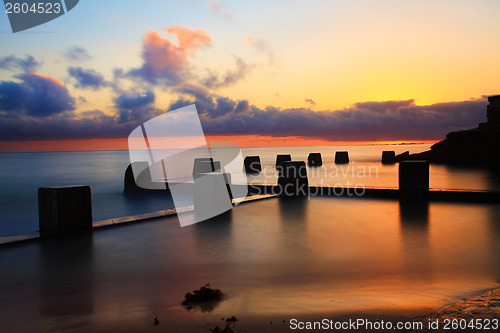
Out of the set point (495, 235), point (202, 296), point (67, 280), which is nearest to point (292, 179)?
point (495, 235)

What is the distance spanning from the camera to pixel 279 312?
3.23 meters

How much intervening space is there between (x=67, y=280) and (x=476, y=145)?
129 ft

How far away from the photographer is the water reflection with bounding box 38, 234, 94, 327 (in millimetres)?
3520

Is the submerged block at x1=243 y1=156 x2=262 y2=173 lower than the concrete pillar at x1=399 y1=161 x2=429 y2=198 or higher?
lower

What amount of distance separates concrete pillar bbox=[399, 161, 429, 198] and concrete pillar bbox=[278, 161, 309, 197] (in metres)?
3.07

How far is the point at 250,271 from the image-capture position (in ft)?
15.7

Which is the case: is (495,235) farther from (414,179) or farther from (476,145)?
(476,145)

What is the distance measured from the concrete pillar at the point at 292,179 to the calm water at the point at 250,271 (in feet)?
14.2

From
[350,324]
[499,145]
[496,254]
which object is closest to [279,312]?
[350,324]

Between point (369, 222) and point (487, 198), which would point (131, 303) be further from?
point (487, 198)

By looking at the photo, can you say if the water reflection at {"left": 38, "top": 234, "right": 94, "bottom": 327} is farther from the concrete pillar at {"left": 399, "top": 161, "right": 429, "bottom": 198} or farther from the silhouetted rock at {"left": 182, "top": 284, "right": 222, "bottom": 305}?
the concrete pillar at {"left": 399, "top": 161, "right": 429, "bottom": 198}

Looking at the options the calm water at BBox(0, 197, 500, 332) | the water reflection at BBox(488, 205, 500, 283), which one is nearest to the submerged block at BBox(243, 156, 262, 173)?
the water reflection at BBox(488, 205, 500, 283)

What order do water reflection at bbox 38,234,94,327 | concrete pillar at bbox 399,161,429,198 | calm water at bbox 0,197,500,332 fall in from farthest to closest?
concrete pillar at bbox 399,161,429,198 < water reflection at bbox 38,234,94,327 < calm water at bbox 0,197,500,332

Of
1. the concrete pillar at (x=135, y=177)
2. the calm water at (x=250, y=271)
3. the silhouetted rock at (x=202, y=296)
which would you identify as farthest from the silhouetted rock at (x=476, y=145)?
the silhouetted rock at (x=202, y=296)
